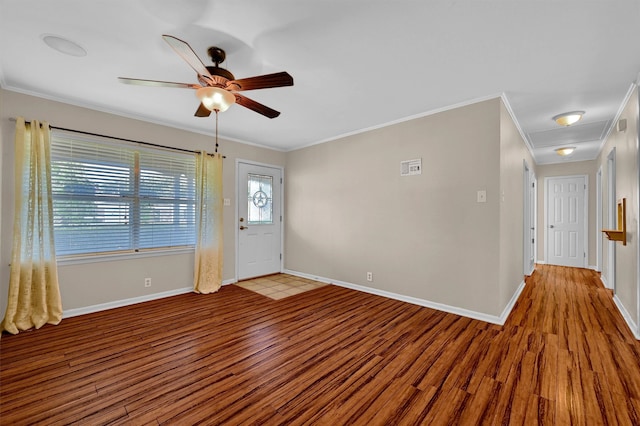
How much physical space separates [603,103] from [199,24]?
4269 millimetres

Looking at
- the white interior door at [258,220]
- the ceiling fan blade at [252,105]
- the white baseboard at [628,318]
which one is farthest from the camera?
the white interior door at [258,220]

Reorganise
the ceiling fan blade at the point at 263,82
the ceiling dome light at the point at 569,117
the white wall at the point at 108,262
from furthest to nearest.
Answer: the ceiling dome light at the point at 569,117 < the white wall at the point at 108,262 < the ceiling fan blade at the point at 263,82

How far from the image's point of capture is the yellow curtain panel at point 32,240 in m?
2.76

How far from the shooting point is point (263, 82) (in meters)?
2.06

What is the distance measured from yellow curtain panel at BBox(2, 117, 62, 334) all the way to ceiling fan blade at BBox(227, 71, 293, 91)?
2.39 m

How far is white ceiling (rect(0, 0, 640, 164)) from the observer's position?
1763 millimetres

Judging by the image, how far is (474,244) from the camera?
3.14 metres

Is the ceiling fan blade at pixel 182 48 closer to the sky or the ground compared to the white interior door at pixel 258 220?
closer to the sky

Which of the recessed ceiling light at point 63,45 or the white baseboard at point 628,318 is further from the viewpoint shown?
the white baseboard at point 628,318

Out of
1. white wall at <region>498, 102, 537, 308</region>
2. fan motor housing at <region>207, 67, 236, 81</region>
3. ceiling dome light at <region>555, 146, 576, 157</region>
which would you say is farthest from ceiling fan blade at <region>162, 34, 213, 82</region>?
ceiling dome light at <region>555, 146, 576, 157</region>

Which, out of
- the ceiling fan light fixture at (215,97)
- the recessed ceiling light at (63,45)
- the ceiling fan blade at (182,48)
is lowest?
the ceiling fan light fixture at (215,97)

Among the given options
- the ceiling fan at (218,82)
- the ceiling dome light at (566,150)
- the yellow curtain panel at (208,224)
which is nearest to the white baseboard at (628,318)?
the ceiling dome light at (566,150)

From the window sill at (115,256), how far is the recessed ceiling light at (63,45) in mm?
2195

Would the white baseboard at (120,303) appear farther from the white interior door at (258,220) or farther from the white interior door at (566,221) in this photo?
the white interior door at (566,221)
